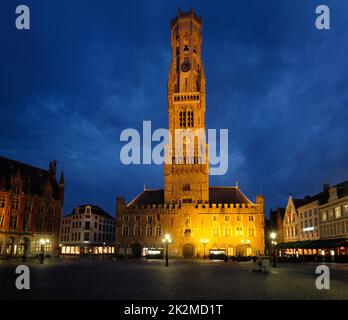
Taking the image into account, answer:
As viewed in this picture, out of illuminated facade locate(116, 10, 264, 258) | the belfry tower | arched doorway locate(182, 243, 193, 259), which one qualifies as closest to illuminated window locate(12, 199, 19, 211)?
illuminated facade locate(116, 10, 264, 258)

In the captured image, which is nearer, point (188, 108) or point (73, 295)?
point (73, 295)

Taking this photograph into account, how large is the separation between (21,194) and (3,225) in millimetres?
6681

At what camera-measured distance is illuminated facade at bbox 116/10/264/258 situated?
70.7 metres

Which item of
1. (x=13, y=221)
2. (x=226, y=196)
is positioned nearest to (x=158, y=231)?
(x=226, y=196)

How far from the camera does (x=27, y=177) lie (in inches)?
2640

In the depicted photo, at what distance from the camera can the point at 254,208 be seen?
71.8 metres

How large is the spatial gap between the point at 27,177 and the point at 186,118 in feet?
113

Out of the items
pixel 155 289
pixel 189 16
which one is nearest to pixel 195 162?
pixel 189 16

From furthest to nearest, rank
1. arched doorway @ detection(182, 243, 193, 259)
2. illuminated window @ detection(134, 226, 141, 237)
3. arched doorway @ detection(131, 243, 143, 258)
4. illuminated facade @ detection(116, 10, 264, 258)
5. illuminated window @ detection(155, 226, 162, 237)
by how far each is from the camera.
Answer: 1. arched doorway @ detection(131, 243, 143, 258)
2. illuminated window @ detection(134, 226, 141, 237)
3. illuminated window @ detection(155, 226, 162, 237)
4. arched doorway @ detection(182, 243, 193, 259)
5. illuminated facade @ detection(116, 10, 264, 258)

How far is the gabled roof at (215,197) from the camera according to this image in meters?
75.5

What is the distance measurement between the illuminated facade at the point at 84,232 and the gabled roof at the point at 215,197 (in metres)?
22.3

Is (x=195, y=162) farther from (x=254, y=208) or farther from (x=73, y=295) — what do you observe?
(x=73, y=295)

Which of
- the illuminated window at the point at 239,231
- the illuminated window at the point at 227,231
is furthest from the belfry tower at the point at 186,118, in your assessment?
the illuminated window at the point at 239,231

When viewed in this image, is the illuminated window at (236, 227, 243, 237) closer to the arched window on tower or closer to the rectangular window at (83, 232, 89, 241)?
the arched window on tower
